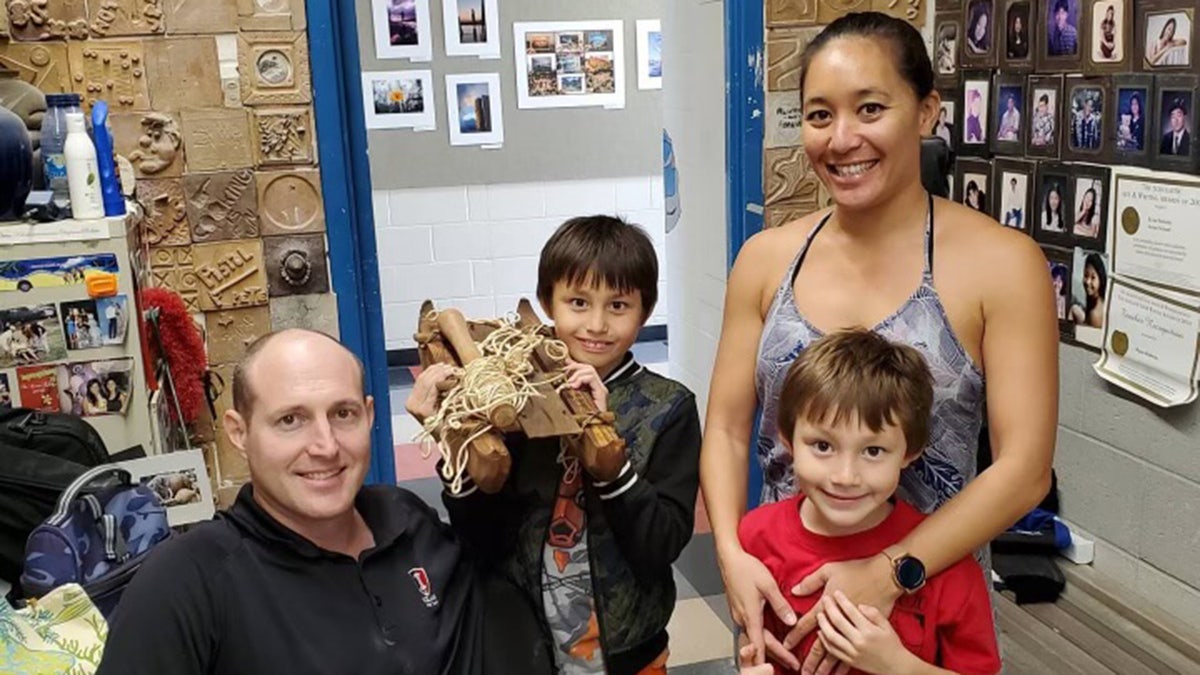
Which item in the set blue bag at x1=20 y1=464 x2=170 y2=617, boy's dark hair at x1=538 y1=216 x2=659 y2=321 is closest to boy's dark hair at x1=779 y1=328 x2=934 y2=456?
boy's dark hair at x1=538 y1=216 x2=659 y2=321

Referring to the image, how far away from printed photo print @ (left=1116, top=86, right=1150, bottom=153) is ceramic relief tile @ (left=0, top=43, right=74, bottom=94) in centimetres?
271

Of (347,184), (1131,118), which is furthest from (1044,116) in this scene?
(347,184)

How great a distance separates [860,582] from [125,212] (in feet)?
6.15

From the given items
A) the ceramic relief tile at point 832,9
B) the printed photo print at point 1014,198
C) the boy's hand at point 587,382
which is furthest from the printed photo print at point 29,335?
the printed photo print at point 1014,198

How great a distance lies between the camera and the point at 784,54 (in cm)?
323

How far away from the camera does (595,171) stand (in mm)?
6117

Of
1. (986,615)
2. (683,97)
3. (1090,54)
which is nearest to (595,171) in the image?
(683,97)

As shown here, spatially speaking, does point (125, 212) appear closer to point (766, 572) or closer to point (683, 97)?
point (766, 572)

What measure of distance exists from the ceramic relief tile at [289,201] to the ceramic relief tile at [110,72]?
37 centimetres

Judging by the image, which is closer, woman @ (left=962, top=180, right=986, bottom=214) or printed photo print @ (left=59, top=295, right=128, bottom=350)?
printed photo print @ (left=59, top=295, right=128, bottom=350)

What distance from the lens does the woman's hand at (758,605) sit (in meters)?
1.47

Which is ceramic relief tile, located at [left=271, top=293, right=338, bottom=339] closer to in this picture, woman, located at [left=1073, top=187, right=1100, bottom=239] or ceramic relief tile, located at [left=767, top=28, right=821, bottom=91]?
ceramic relief tile, located at [left=767, top=28, right=821, bottom=91]

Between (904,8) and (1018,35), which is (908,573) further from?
(904,8)

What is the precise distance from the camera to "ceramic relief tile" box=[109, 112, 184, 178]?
9.18 ft
